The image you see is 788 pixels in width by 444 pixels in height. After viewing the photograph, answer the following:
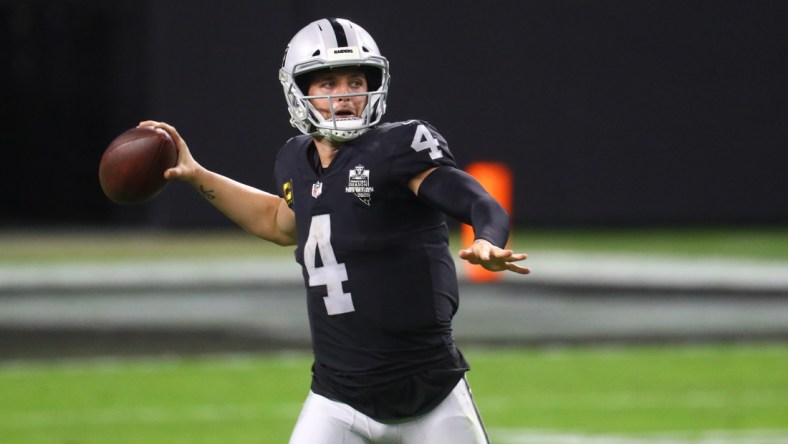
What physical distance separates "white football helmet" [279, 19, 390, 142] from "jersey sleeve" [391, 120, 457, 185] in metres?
0.17

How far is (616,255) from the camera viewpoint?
17359 millimetres

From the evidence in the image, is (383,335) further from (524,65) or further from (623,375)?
(524,65)

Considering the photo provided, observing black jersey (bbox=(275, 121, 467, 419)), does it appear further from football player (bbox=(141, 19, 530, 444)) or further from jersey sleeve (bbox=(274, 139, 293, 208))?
jersey sleeve (bbox=(274, 139, 293, 208))

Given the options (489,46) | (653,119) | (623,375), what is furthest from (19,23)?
(623,375)

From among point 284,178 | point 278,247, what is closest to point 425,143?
point 284,178

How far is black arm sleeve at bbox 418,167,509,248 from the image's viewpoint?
3.92m

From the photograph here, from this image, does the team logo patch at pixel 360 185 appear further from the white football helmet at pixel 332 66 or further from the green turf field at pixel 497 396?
the green turf field at pixel 497 396

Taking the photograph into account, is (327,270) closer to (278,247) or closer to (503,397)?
(503,397)

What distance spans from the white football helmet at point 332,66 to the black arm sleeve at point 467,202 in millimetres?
358

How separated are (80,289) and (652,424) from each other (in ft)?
27.4

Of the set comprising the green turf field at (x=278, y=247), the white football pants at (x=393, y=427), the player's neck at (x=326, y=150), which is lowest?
the green turf field at (x=278, y=247)

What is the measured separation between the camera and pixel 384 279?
4.27 meters

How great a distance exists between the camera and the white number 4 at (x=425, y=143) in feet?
13.9

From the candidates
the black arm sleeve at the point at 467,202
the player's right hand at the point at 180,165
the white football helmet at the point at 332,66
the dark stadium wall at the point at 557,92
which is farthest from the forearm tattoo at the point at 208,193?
the dark stadium wall at the point at 557,92
